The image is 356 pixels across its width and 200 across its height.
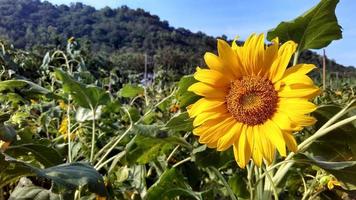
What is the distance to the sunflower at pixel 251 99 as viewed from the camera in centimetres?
105

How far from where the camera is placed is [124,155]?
147 centimetres

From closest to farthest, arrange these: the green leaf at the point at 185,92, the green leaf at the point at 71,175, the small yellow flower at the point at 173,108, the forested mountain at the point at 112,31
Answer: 1. the green leaf at the point at 71,175
2. the green leaf at the point at 185,92
3. the small yellow flower at the point at 173,108
4. the forested mountain at the point at 112,31

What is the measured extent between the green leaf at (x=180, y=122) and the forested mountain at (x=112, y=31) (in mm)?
18717

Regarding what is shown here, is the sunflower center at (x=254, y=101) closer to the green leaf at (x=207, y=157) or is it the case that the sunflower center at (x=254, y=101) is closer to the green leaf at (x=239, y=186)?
the green leaf at (x=207, y=157)

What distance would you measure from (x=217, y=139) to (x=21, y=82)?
566 millimetres

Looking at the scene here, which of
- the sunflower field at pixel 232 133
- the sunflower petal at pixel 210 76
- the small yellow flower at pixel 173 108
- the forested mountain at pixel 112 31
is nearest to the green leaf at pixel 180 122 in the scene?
the sunflower field at pixel 232 133

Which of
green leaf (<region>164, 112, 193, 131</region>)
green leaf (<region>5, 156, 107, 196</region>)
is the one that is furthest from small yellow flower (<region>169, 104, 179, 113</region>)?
green leaf (<region>5, 156, 107, 196</region>)

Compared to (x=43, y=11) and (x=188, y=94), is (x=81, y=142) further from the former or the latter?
(x=43, y=11)

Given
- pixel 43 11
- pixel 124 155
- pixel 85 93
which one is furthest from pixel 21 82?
pixel 43 11

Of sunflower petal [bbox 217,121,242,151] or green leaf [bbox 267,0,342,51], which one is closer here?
sunflower petal [bbox 217,121,242,151]

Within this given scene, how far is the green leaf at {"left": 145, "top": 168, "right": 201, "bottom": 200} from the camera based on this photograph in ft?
4.70

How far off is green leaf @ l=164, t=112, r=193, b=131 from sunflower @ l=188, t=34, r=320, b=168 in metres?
0.10

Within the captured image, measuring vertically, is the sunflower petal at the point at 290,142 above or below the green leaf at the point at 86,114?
above

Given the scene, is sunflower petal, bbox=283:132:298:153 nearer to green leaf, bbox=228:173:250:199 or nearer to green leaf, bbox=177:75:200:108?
green leaf, bbox=177:75:200:108
